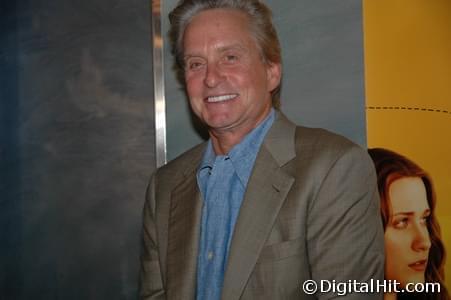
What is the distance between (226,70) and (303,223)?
487 millimetres

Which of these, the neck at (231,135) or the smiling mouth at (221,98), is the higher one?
the smiling mouth at (221,98)

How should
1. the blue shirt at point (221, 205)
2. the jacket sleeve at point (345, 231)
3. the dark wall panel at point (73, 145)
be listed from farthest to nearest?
1. the dark wall panel at point (73, 145)
2. the blue shirt at point (221, 205)
3. the jacket sleeve at point (345, 231)

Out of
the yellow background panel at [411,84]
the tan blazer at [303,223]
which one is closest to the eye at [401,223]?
the yellow background panel at [411,84]

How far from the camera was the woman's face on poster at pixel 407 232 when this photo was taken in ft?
6.02

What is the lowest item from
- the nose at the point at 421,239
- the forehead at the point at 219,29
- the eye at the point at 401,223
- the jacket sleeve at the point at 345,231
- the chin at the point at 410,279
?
the chin at the point at 410,279

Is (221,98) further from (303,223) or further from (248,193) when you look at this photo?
(303,223)

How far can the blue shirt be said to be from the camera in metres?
1.28

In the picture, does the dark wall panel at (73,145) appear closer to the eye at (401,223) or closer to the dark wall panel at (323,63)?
the dark wall panel at (323,63)

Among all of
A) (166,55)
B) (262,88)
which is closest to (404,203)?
(262,88)

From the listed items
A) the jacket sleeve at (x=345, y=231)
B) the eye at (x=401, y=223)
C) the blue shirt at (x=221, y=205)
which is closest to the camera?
the jacket sleeve at (x=345, y=231)

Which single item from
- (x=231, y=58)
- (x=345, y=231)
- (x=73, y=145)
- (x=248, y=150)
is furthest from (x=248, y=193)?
(x=73, y=145)

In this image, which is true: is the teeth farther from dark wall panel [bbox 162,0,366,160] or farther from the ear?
dark wall panel [bbox 162,0,366,160]

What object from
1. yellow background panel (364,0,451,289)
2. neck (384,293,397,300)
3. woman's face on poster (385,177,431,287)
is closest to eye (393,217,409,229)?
woman's face on poster (385,177,431,287)

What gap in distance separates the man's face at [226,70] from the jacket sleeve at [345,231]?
1.07 feet
